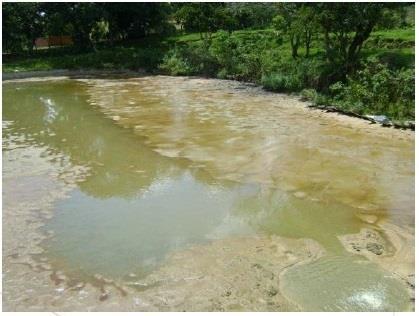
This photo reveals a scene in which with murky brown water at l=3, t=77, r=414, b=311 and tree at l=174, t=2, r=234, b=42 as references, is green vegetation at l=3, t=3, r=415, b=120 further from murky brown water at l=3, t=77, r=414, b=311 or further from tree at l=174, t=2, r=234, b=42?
murky brown water at l=3, t=77, r=414, b=311

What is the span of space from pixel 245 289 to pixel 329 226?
74.4 inches

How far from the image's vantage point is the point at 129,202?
6.96m

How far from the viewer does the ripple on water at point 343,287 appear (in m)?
4.29

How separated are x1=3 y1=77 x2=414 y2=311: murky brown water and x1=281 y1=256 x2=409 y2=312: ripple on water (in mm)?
17

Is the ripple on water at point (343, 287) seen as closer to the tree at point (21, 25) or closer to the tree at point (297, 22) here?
the tree at point (297, 22)

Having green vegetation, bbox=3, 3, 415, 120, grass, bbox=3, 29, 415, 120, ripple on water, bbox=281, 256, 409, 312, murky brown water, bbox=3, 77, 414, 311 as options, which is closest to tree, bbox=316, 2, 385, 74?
green vegetation, bbox=3, 3, 415, 120

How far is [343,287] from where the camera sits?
180 inches

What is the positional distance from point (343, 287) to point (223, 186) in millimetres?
3217

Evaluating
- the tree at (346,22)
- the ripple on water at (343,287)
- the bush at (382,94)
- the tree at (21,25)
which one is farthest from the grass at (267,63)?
the ripple on water at (343,287)

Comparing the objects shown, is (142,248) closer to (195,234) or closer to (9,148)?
(195,234)

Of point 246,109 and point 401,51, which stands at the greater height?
point 401,51

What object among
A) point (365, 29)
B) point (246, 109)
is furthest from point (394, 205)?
point (365, 29)

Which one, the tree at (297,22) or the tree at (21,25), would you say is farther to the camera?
the tree at (21,25)

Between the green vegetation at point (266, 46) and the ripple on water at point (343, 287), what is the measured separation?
7.54 metres
